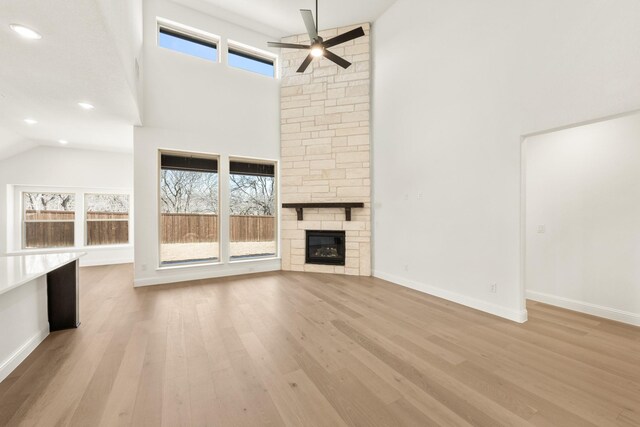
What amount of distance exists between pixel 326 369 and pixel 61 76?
12.7 ft

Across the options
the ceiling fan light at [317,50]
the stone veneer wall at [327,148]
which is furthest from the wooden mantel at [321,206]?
the ceiling fan light at [317,50]

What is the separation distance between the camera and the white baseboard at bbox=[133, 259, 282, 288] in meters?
4.46

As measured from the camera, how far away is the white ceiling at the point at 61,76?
5.82 feet

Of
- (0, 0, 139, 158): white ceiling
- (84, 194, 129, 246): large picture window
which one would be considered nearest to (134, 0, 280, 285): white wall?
(0, 0, 139, 158): white ceiling

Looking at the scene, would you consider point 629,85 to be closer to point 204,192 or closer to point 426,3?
point 426,3

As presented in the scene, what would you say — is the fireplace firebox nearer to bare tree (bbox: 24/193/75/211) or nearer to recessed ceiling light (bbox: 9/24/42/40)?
recessed ceiling light (bbox: 9/24/42/40)

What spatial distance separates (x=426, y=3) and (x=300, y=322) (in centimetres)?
508

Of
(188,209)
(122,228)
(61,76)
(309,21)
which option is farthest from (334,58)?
(122,228)

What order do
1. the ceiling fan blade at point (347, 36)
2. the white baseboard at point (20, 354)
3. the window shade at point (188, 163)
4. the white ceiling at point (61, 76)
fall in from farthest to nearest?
the window shade at point (188, 163) < the ceiling fan blade at point (347, 36) < the white baseboard at point (20, 354) < the white ceiling at point (61, 76)

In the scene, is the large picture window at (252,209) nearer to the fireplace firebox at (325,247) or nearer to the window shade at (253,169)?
the window shade at (253,169)

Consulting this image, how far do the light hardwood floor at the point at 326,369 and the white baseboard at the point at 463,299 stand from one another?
5.5 inches

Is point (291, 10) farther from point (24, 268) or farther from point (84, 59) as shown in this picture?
point (24, 268)

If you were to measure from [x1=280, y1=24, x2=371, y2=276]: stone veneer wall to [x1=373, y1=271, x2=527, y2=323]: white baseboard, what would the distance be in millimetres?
817

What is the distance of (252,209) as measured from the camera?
5.57 metres
